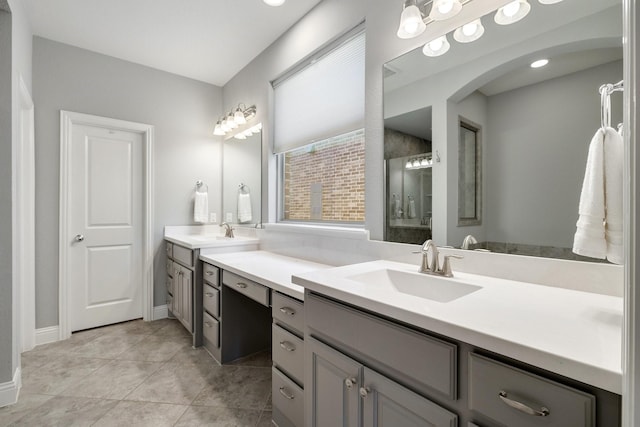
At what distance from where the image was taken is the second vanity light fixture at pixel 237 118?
116 inches

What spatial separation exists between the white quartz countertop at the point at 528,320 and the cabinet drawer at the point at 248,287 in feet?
1.73

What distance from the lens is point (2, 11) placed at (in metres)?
1.77

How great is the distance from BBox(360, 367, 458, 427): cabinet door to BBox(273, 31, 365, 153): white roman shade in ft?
4.95

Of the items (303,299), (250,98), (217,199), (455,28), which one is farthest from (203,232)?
(455,28)

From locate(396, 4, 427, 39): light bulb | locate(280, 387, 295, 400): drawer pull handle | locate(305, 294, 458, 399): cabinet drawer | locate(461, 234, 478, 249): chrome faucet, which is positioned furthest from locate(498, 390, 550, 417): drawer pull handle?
locate(396, 4, 427, 39): light bulb

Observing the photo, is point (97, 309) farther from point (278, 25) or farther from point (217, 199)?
point (278, 25)

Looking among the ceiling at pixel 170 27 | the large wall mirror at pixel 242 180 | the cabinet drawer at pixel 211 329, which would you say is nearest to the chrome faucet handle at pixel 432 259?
the cabinet drawer at pixel 211 329

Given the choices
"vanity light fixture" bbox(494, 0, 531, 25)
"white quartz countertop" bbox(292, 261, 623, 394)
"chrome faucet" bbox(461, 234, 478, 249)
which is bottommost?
"white quartz countertop" bbox(292, 261, 623, 394)

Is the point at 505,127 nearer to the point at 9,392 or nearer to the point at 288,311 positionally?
the point at 288,311

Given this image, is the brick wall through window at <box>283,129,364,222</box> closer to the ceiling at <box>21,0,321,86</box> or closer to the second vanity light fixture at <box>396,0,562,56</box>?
the second vanity light fixture at <box>396,0,562,56</box>

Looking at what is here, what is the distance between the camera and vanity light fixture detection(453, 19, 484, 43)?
131 centimetres

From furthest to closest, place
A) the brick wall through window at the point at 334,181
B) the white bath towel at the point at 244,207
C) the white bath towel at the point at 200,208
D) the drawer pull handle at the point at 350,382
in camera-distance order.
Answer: the white bath towel at the point at 200,208 < the white bath towel at the point at 244,207 < the brick wall through window at the point at 334,181 < the drawer pull handle at the point at 350,382

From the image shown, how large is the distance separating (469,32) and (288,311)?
1.56 meters

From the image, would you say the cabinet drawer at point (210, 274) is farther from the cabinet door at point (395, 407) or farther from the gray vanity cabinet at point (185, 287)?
the cabinet door at point (395, 407)
